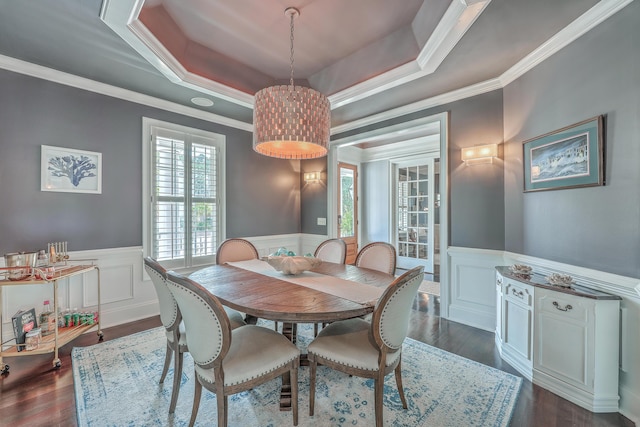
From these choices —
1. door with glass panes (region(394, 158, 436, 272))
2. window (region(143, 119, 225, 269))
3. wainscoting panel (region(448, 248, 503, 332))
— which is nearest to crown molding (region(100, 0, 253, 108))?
window (region(143, 119, 225, 269))

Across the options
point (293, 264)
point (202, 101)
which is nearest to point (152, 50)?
point (202, 101)

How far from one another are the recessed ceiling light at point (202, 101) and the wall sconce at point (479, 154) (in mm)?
3089

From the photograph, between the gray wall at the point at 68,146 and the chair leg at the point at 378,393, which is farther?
the gray wall at the point at 68,146

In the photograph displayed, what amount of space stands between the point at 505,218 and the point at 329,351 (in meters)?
2.40

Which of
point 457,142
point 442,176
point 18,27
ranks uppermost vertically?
point 18,27

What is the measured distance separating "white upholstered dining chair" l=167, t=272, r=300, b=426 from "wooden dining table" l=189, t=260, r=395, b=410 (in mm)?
197

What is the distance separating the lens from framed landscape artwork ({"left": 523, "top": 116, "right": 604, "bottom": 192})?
1.89m

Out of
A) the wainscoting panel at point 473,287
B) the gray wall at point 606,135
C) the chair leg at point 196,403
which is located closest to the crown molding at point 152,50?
the chair leg at point 196,403

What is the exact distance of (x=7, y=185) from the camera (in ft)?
8.05

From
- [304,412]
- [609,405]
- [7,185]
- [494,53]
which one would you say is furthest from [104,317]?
[494,53]

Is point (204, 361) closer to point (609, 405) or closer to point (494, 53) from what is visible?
point (609, 405)

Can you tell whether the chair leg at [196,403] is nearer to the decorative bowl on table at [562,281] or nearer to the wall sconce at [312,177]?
the decorative bowl on table at [562,281]

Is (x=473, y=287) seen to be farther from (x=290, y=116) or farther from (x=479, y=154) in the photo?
(x=290, y=116)

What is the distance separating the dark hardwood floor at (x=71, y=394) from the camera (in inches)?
65.1
